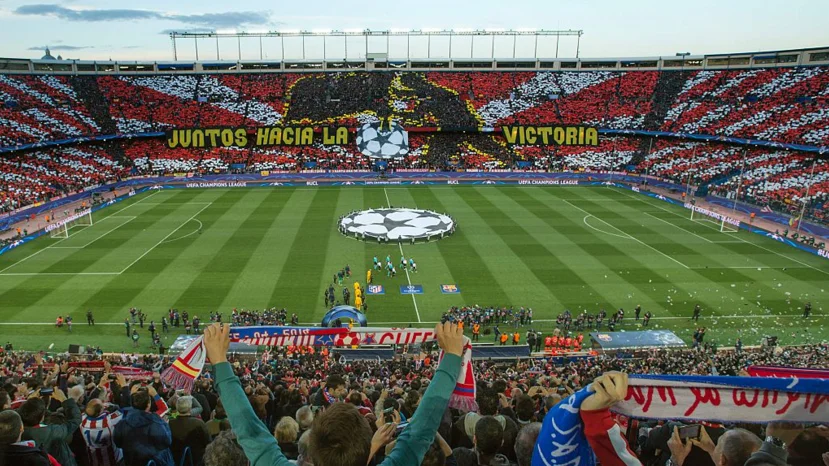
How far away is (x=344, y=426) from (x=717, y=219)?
57487 mm

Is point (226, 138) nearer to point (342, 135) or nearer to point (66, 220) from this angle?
point (342, 135)

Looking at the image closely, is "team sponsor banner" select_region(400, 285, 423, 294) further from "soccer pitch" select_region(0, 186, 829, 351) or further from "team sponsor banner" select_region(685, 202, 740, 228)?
"team sponsor banner" select_region(685, 202, 740, 228)

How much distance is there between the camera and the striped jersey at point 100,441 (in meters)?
7.16

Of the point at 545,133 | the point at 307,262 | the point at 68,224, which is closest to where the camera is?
the point at 307,262

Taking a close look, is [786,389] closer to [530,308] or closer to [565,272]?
[530,308]

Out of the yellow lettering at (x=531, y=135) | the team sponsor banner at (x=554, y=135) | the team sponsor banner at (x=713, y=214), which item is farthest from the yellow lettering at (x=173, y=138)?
the team sponsor banner at (x=713, y=214)

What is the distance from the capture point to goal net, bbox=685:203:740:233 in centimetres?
4972

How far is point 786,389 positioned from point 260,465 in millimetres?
4546

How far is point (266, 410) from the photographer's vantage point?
9758 mm

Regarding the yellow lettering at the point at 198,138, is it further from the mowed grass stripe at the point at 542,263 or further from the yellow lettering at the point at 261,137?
the mowed grass stripe at the point at 542,263

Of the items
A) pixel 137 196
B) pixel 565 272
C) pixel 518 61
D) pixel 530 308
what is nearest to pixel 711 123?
pixel 518 61

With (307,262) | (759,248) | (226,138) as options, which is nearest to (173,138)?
(226,138)

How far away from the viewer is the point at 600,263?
134 feet

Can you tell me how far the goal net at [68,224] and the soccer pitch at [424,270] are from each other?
1047 millimetres
